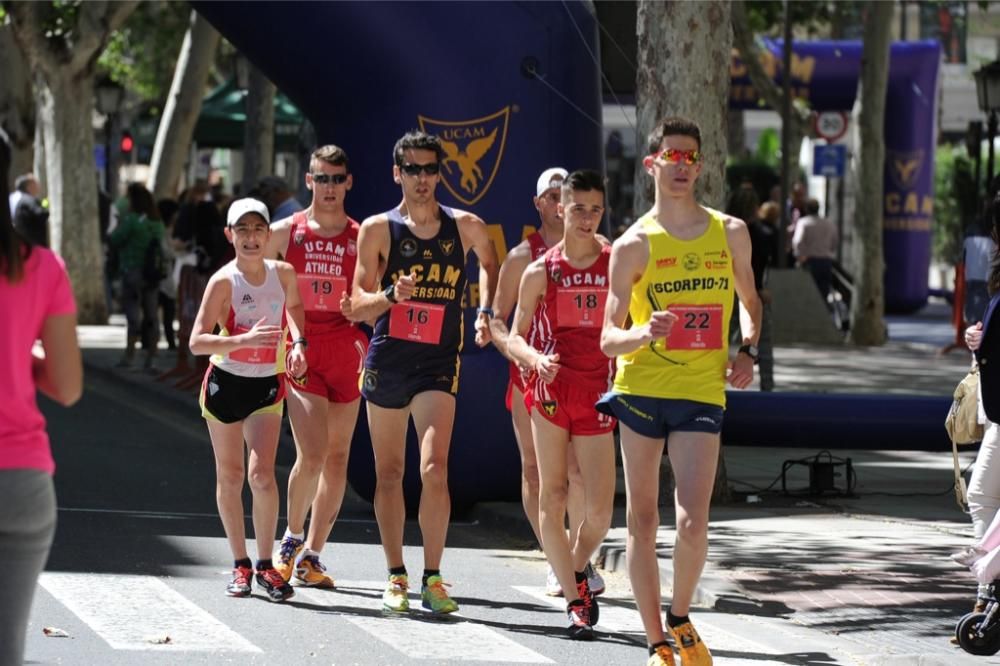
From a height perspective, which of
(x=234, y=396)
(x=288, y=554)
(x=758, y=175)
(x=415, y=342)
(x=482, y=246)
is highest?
(x=758, y=175)

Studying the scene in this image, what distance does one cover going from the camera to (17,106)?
1211 inches

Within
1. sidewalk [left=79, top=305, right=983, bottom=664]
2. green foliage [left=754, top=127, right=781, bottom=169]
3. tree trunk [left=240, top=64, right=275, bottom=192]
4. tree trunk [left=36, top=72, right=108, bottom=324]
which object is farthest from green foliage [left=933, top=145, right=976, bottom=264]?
sidewalk [left=79, top=305, right=983, bottom=664]

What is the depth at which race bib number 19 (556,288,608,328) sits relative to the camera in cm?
814

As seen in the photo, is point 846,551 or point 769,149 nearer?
point 846,551

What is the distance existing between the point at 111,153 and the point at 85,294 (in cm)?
503

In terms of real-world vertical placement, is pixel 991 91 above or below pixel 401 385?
above

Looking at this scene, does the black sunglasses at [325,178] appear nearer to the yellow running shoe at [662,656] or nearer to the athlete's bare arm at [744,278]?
the athlete's bare arm at [744,278]

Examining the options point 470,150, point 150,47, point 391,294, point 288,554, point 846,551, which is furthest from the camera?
point 150,47

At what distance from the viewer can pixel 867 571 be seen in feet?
31.1

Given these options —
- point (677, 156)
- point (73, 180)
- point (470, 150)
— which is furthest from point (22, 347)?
point (73, 180)

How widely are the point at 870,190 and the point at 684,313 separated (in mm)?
21326

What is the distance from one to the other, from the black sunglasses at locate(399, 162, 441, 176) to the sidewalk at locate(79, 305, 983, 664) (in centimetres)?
225

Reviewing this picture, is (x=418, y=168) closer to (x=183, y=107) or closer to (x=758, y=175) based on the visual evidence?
(x=183, y=107)

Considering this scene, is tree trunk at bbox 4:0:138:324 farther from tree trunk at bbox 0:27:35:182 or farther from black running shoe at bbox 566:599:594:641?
black running shoe at bbox 566:599:594:641
